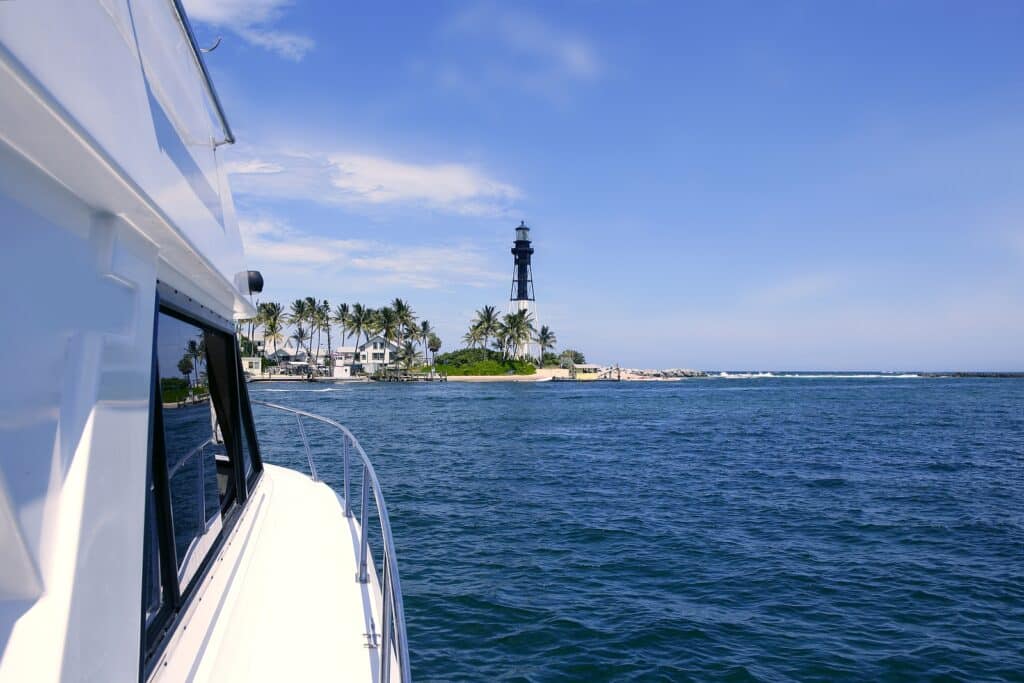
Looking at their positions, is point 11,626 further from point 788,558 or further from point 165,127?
point 788,558

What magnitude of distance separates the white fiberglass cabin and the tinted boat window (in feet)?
0.07

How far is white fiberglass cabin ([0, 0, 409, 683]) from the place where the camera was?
4.52ft

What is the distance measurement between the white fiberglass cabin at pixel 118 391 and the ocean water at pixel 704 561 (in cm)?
379

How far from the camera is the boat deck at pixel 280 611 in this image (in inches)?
106

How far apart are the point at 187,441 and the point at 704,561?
8640 millimetres

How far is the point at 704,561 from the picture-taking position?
990 cm

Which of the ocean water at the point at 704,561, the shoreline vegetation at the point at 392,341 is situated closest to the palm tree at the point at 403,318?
the shoreline vegetation at the point at 392,341

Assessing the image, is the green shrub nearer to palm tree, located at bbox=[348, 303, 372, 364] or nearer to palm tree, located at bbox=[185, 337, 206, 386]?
palm tree, located at bbox=[348, 303, 372, 364]

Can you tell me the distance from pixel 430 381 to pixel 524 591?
80.7m

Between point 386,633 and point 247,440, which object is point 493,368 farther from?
point 386,633

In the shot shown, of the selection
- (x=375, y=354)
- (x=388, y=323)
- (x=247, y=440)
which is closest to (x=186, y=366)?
(x=247, y=440)

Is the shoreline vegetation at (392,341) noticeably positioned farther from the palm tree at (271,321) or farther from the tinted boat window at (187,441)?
the tinted boat window at (187,441)

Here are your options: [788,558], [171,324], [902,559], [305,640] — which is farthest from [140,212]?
[902,559]

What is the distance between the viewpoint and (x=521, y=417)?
37.0m
